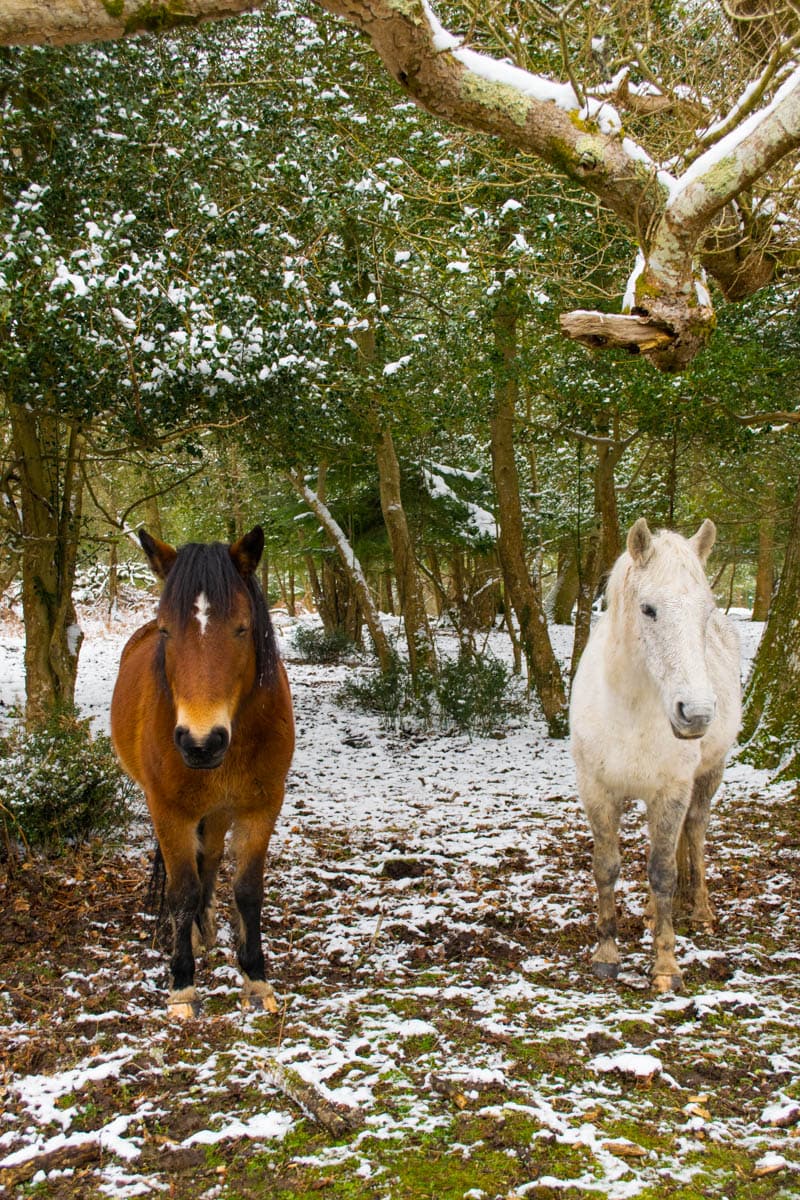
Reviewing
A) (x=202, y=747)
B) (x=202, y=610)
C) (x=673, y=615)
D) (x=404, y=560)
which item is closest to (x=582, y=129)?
(x=673, y=615)

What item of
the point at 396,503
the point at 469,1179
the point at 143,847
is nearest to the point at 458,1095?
the point at 469,1179

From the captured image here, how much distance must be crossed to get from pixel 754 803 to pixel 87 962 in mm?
5073

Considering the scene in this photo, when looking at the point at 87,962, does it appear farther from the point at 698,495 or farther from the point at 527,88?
the point at 698,495

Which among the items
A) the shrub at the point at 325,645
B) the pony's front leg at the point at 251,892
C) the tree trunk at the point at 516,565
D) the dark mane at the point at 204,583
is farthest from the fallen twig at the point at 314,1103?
the shrub at the point at 325,645

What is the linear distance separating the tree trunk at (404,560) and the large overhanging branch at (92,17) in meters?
6.60

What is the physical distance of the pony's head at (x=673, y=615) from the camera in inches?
119

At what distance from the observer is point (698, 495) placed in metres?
16.5

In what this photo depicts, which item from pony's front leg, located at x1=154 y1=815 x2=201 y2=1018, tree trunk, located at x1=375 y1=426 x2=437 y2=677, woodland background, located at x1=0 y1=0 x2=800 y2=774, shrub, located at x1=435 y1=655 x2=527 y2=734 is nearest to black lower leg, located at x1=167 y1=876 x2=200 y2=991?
pony's front leg, located at x1=154 y1=815 x2=201 y2=1018

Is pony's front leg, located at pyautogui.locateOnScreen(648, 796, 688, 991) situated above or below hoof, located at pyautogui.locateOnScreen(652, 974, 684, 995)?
above

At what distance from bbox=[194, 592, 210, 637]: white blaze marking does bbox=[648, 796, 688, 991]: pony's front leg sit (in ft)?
7.17

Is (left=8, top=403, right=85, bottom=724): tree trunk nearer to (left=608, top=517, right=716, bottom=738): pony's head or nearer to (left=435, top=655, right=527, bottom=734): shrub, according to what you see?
(left=435, top=655, right=527, bottom=734): shrub

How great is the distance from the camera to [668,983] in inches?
134

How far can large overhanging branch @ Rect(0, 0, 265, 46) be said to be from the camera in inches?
134

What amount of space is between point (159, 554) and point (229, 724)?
0.85 m
